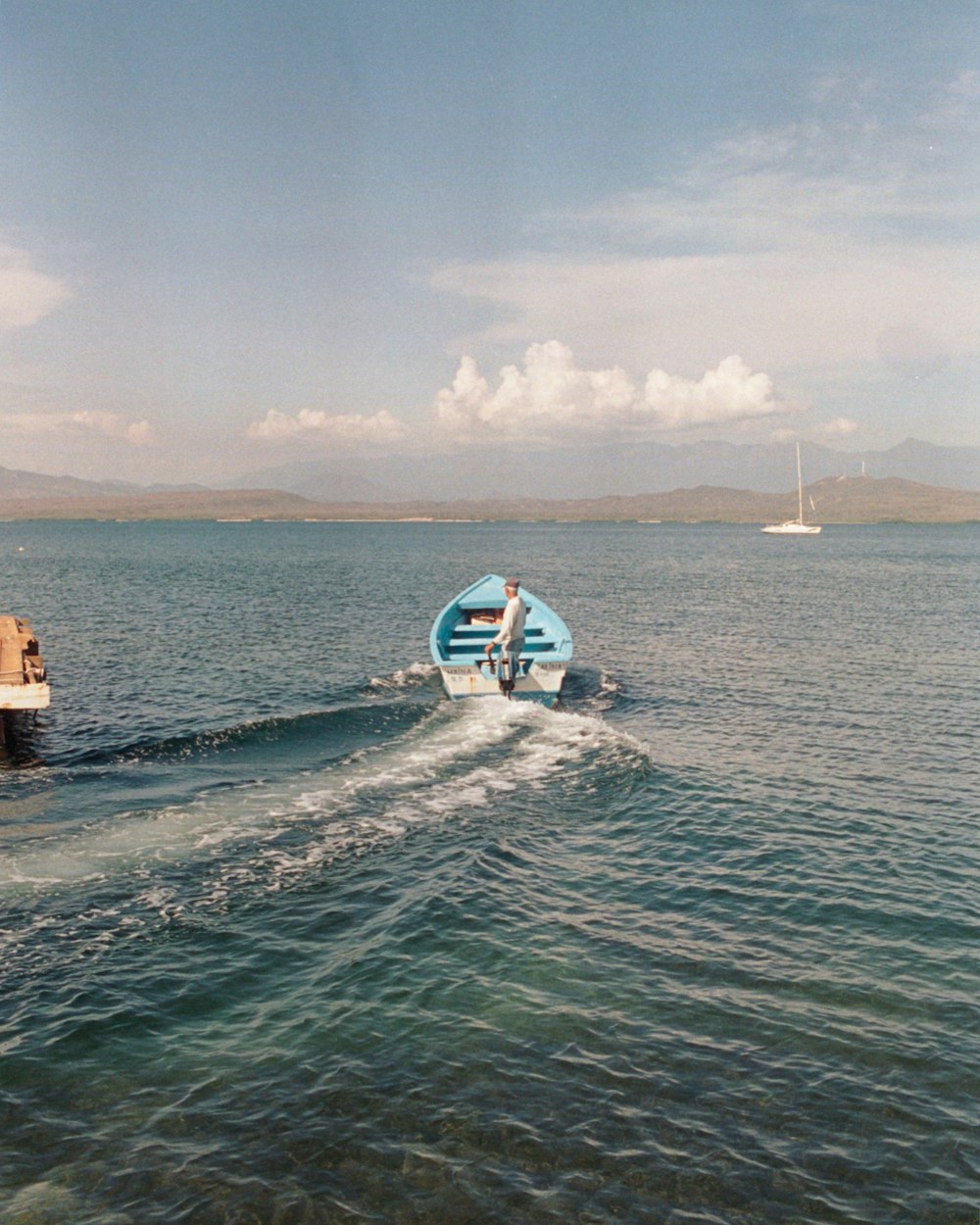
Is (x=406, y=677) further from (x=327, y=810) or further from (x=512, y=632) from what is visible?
(x=327, y=810)

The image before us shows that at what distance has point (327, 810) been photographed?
19.6 m

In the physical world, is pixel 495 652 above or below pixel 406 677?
above

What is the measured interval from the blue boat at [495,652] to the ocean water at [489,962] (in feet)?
3.21

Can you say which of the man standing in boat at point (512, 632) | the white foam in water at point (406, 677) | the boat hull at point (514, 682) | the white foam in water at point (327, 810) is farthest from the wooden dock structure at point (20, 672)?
the man standing in boat at point (512, 632)

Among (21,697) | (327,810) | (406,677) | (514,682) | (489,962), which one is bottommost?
(489,962)

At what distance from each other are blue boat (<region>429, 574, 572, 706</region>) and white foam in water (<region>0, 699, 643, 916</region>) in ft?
5.56

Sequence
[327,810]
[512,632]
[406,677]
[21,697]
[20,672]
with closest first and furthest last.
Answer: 1. [327,810]
2. [21,697]
3. [20,672]
4. [512,632]
5. [406,677]

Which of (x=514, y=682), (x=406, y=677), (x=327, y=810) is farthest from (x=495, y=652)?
(x=327, y=810)

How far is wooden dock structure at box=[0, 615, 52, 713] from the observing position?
2381cm

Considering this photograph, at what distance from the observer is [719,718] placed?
94.9 ft

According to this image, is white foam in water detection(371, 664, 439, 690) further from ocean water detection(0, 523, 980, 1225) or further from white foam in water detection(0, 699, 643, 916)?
white foam in water detection(0, 699, 643, 916)

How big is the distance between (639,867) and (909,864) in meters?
5.17

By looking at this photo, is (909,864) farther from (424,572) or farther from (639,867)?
(424,572)

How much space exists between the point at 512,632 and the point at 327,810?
1010cm
